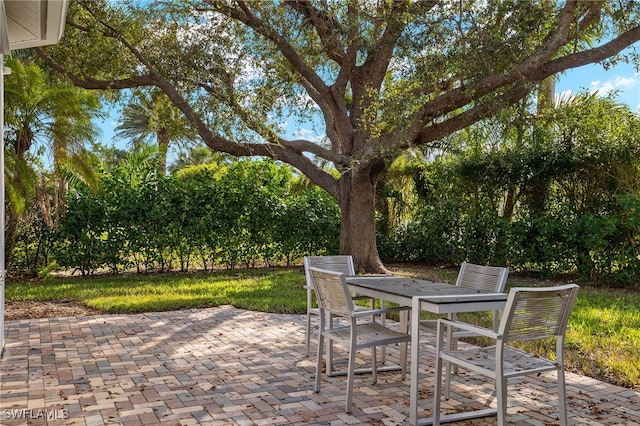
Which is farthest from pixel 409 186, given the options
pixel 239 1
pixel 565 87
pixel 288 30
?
pixel 239 1

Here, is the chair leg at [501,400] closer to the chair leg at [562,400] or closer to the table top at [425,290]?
the chair leg at [562,400]

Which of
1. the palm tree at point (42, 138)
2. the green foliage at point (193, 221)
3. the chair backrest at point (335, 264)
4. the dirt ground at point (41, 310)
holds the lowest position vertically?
the dirt ground at point (41, 310)

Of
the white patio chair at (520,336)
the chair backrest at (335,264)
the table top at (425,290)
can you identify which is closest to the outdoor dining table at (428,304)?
the table top at (425,290)

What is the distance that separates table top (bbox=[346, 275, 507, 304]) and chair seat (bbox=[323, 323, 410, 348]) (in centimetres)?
31

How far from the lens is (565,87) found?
16312 millimetres

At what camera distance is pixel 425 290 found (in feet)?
15.2

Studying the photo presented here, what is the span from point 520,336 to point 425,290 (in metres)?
1.13

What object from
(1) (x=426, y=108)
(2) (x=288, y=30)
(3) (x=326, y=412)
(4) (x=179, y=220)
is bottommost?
(3) (x=326, y=412)

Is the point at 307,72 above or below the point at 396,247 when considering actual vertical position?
above

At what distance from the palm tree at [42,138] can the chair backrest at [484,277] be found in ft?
27.1

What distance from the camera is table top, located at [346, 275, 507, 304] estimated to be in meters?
4.02

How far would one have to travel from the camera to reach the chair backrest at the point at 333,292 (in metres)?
4.19

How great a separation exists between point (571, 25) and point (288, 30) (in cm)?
519

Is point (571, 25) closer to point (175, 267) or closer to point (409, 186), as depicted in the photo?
point (409, 186)
